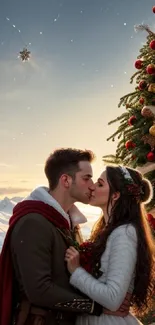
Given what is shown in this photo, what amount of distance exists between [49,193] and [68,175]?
22 cm

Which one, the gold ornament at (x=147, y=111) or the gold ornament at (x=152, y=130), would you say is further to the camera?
the gold ornament at (x=147, y=111)

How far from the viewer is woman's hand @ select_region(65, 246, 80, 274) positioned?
3.41 meters

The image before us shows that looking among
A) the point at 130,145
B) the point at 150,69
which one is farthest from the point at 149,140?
the point at 150,69

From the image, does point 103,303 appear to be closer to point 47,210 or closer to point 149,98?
point 47,210

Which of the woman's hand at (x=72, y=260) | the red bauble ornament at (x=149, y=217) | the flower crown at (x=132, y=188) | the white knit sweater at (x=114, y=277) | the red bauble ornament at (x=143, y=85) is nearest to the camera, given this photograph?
the white knit sweater at (x=114, y=277)

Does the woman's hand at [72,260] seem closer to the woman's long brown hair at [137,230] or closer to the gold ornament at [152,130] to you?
the woman's long brown hair at [137,230]

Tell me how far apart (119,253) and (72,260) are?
1.18 feet

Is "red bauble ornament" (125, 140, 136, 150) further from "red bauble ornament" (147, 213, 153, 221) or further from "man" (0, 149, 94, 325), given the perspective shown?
"man" (0, 149, 94, 325)

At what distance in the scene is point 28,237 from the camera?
3.31 metres

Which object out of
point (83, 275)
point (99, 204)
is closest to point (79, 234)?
point (99, 204)

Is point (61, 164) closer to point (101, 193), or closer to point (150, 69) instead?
point (101, 193)

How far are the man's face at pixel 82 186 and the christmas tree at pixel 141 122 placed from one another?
110 inches

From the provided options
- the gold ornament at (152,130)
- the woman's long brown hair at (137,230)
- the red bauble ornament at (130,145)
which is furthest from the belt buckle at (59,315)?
the red bauble ornament at (130,145)

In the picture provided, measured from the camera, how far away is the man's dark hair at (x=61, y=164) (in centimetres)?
381
